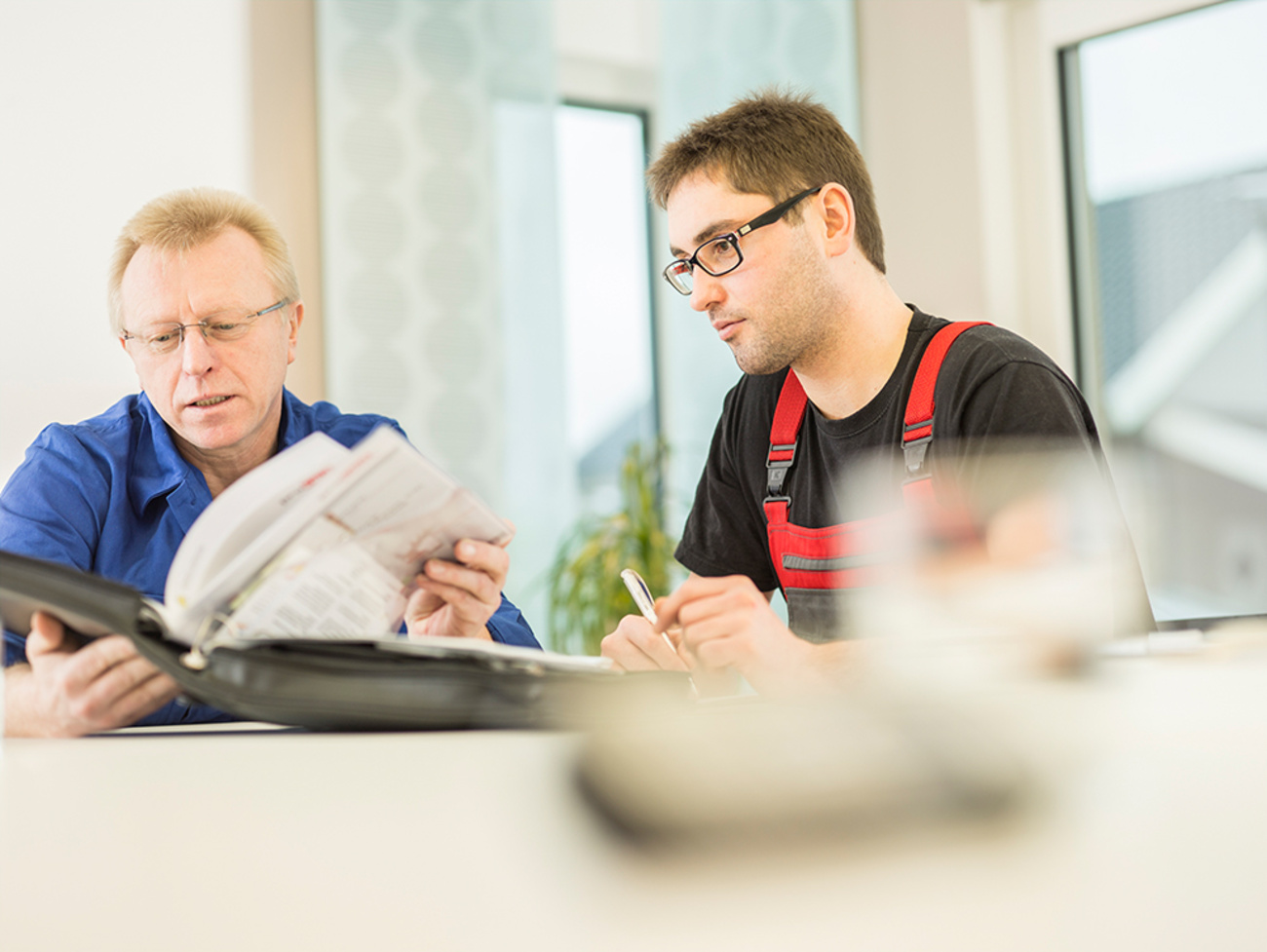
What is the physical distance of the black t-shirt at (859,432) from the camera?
1267 mm

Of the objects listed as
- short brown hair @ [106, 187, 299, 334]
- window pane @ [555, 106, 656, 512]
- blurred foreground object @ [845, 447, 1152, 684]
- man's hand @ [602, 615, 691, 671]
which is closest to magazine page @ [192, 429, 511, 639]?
blurred foreground object @ [845, 447, 1152, 684]

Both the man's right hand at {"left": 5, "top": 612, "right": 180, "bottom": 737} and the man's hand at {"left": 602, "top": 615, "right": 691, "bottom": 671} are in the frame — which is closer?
the man's right hand at {"left": 5, "top": 612, "right": 180, "bottom": 737}

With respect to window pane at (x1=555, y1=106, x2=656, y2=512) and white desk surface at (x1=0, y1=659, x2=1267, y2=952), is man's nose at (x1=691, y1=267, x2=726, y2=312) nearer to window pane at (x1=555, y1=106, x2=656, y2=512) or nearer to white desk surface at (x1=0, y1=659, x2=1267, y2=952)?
white desk surface at (x1=0, y1=659, x2=1267, y2=952)

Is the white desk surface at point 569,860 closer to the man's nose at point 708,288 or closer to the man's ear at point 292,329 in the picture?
the man's ear at point 292,329

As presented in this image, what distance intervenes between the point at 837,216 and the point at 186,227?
851 mm

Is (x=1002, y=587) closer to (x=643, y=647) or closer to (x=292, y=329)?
(x=643, y=647)

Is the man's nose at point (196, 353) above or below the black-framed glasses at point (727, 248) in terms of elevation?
below

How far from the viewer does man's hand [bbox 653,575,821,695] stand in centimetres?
88

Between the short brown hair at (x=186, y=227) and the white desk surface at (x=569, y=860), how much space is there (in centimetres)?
105

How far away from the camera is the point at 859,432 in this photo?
1.41 meters

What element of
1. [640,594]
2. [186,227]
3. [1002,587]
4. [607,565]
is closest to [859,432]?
[640,594]

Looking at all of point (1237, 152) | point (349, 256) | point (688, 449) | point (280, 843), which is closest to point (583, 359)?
point (688, 449)

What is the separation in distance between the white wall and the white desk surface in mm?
2118

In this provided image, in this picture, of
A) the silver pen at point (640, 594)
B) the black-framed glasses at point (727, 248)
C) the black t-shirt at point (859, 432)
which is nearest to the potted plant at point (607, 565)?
the black t-shirt at point (859, 432)
